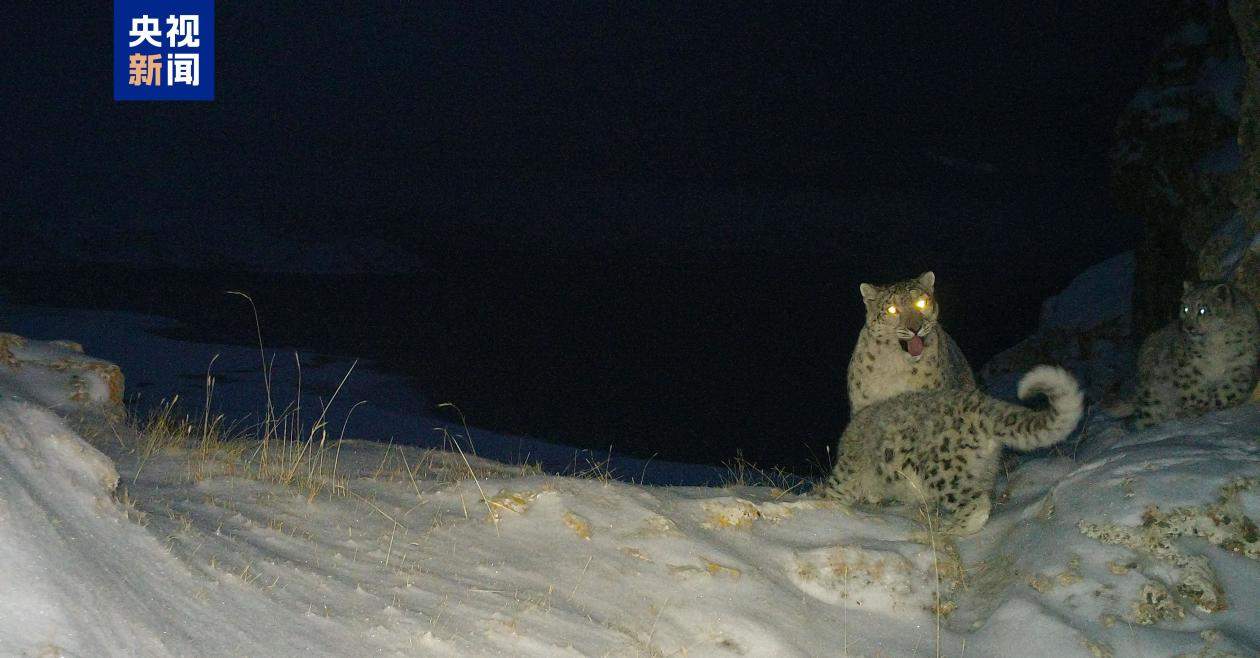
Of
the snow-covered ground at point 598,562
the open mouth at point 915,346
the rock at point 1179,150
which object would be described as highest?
the rock at point 1179,150

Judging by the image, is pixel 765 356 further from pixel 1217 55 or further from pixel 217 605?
pixel 217 605

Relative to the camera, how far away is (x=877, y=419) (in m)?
6.46

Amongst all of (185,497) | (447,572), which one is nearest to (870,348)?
(447,572)

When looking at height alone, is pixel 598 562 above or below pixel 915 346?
below

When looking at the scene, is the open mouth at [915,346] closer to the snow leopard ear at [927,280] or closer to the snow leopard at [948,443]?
the snow leopard ear at [927,280]

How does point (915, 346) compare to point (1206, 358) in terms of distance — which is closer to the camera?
point (915, 346)

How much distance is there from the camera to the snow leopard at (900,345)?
24.5ft

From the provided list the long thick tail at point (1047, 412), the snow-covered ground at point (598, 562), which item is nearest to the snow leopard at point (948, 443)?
the long thick tail at point (1047, 412)

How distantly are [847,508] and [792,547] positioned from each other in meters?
0.80

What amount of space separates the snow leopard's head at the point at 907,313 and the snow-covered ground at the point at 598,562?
151 cm

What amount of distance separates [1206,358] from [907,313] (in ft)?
8.88

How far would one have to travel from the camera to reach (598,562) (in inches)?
184

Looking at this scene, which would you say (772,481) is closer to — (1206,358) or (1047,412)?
(1047,412)

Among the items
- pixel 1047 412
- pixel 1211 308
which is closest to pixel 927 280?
pixel 1211 308
